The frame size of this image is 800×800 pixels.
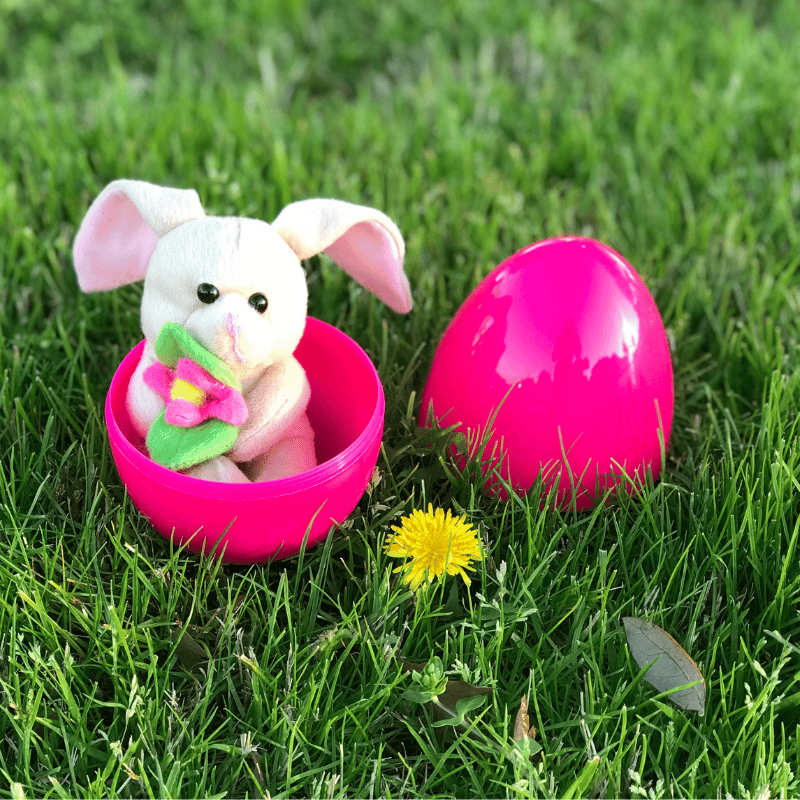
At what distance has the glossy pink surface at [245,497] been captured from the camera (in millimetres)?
1336

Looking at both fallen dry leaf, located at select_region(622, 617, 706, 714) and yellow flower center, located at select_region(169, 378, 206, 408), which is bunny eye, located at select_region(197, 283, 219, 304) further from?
fallen dry leaf, located at select_region(622, 617, 706, 714)

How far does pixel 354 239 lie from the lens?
1.64 m

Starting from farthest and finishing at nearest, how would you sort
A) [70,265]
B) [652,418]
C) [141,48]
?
1. [141,48]
2. [70,265]
3. [652,418]

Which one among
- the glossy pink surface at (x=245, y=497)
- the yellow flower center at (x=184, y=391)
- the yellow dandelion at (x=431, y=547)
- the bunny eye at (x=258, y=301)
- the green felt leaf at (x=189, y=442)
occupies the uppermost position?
the bunny eye at (x=258, y=301)

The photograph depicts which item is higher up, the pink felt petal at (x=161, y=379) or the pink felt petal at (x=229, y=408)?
the pink felt petal at (x=161, y=379)

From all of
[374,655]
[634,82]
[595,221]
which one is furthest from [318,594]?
[634,82]

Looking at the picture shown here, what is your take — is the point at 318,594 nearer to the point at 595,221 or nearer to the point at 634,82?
the point at 595,221

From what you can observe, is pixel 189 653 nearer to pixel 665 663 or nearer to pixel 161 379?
pixel 161 379

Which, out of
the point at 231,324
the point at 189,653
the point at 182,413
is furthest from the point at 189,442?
the point at 189,653

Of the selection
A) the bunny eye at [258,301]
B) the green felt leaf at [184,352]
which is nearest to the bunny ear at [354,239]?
the bunny eye at [258,301]

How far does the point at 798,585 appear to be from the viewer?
1470 mm

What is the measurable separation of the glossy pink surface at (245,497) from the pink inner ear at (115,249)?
0.15 m

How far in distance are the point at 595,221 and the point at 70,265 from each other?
1327mm

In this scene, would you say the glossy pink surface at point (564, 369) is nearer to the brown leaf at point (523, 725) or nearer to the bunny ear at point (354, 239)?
the bunny ear at point (354, 239)
